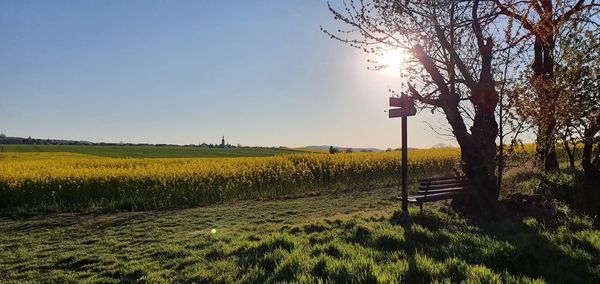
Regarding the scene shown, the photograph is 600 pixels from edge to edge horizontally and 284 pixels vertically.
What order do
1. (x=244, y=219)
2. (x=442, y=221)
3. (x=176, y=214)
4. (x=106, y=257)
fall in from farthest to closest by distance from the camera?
(x=176, y=214) < (x=244, y=219) < (x=442, y=221) < (x=106, y=257)

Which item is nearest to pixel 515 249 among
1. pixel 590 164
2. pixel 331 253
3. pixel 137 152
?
pixel 331 253

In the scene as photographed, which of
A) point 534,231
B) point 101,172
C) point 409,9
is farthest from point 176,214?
point 534,231

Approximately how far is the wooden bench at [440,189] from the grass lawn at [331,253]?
0.96ft

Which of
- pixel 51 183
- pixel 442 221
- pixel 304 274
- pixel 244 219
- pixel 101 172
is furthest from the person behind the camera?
pixel 101 172

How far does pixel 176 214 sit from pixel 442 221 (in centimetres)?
776

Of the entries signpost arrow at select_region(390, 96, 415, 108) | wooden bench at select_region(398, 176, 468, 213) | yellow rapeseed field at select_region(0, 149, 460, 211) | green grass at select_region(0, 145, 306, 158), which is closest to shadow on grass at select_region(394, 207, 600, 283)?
wooden bench at select_region(398, 176, 468, 213)

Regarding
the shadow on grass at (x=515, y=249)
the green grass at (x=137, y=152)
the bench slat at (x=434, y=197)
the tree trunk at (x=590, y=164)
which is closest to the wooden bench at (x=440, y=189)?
the bench slat at (x=434, y=197)

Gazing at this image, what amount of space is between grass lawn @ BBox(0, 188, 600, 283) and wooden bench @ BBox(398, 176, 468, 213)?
0.96 ft

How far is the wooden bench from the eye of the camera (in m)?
8.74

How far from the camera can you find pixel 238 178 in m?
17.2

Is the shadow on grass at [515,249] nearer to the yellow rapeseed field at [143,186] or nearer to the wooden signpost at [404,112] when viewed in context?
the wooden signpost at [404,112]

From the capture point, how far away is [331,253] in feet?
18.4

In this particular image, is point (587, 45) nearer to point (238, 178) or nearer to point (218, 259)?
point (218, 259)

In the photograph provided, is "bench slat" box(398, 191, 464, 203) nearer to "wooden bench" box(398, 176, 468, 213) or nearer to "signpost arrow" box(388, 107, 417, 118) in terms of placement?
"wooden bench" box(398, 176, 468, 213)
